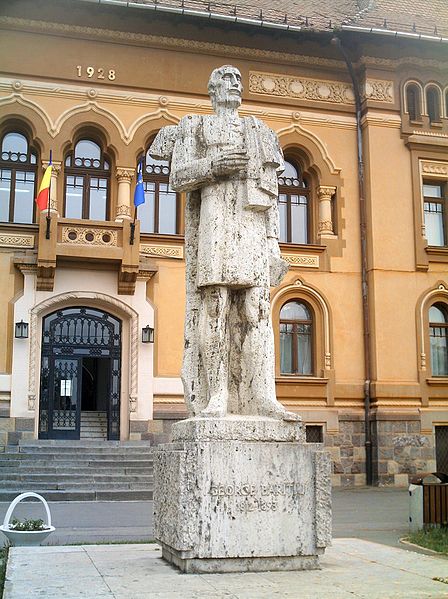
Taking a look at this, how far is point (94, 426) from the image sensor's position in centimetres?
2225

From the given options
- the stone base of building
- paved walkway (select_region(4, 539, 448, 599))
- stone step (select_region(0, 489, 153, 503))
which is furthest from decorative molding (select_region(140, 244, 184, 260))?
the stone base of building

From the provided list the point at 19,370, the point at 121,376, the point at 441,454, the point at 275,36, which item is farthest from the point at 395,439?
the point at 275,36

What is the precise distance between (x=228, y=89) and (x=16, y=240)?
13.9m

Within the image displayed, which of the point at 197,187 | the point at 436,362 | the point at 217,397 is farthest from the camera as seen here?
the point at 436,362

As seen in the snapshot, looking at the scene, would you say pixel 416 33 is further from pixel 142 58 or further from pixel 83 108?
pixel 83 108

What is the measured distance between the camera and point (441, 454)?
21688 millimetres

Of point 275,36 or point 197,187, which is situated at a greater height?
point 275,36

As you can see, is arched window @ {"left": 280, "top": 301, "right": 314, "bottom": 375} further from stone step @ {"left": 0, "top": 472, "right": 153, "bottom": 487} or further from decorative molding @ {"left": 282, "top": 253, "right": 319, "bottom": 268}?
stone step @ {"left": 0, "top": 472, "right": 153, "bottom": 487}

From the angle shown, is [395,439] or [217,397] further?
[395,439]

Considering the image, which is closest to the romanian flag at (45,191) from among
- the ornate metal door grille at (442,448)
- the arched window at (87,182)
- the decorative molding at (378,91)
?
the arched window at (87,182)

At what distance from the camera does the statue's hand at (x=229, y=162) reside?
656cm

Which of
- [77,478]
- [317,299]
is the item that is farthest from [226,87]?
[317,299]

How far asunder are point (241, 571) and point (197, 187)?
3.04 meters

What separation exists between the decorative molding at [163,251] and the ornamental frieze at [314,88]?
486 centimetres
